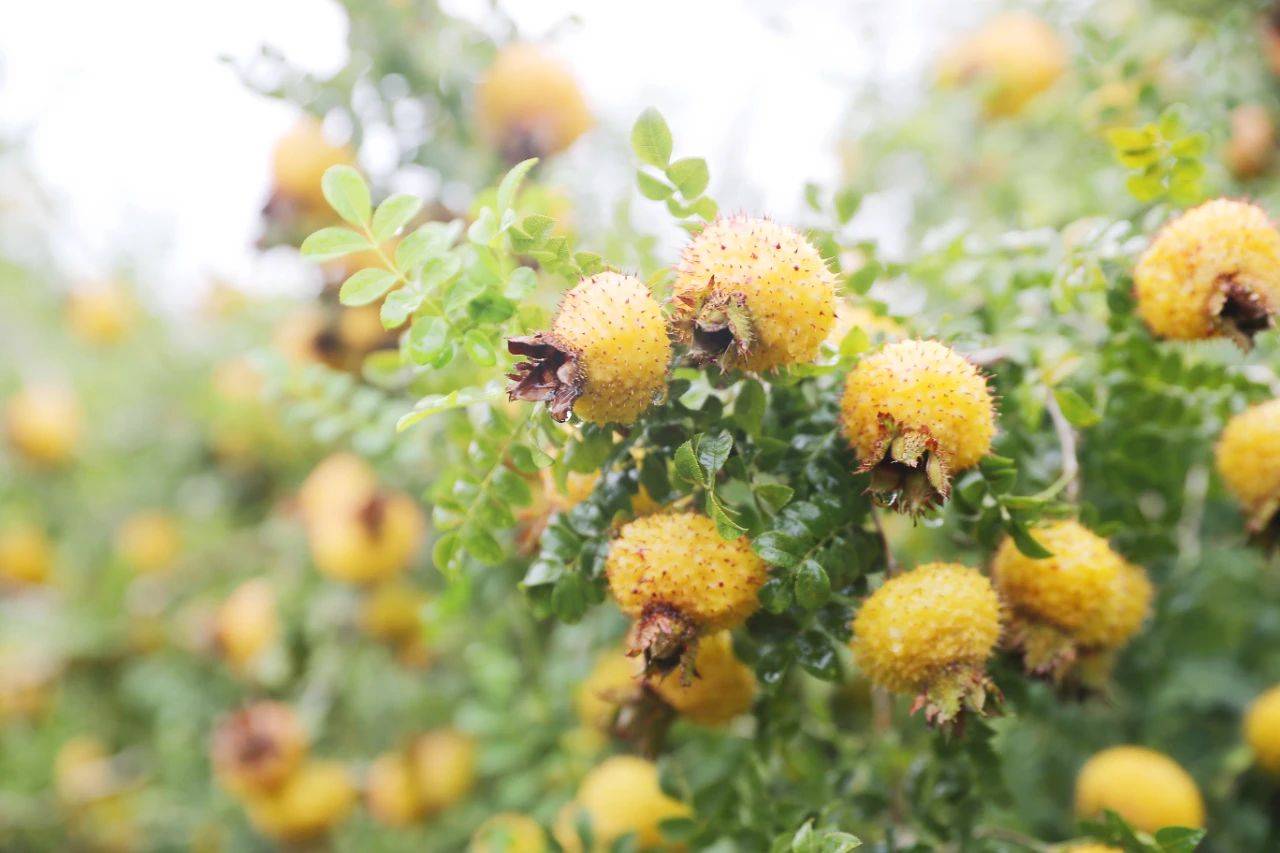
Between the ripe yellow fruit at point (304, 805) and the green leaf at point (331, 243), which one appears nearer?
the green leaf at point (331, 243)

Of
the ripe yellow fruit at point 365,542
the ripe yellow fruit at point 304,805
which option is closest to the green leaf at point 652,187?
the ripe yellow fruit at point 365,542

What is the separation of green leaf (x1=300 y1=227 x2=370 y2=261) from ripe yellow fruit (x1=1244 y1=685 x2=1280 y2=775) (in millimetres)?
1024

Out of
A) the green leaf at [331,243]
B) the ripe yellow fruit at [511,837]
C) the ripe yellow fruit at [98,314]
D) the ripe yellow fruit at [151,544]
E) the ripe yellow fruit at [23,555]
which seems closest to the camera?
the green leaf at [331,243]

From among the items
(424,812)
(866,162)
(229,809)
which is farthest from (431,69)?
(229,809)

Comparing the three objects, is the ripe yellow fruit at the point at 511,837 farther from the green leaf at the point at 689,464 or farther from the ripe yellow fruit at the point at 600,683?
the green leaf at the point at 689,464

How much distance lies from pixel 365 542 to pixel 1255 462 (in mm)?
1107

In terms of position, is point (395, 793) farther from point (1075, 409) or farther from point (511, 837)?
point (1075, 409)

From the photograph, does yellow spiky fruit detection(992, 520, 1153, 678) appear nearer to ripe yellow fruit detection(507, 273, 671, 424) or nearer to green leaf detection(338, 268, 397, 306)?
ripe yellow fruit detection(507, 273, 671, 424)

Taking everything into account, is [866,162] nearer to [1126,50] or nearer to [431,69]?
[1126,50]

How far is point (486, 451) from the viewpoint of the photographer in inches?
30.1

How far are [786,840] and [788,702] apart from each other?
0.44 ft

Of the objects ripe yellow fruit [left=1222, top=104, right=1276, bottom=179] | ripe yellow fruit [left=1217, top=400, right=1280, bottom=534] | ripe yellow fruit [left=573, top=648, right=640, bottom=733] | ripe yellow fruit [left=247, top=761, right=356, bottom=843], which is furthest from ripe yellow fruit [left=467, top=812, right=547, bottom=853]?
ripe yellow fruit [left=1222, top=104, right=1276, bottom=179]

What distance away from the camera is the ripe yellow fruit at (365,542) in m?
1.41

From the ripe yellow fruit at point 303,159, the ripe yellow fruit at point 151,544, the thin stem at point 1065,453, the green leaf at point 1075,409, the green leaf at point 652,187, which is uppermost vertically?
the green leaf at point 652,187
